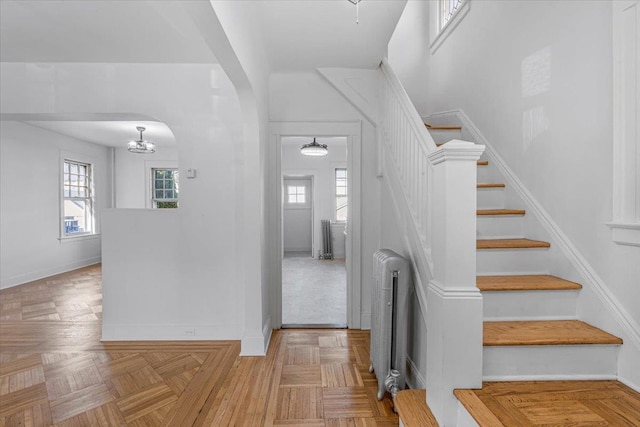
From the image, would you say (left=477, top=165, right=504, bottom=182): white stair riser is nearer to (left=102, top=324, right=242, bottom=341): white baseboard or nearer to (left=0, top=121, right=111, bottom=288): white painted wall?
(left=102, top=324, right=242, bottom=341): white baseboard

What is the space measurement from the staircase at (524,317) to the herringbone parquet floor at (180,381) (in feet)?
2.56

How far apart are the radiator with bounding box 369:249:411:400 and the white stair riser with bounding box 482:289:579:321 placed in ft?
1.52

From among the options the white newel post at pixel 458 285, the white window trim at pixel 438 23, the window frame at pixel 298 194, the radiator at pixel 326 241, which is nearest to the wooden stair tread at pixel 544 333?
the white newel post at pixel 458 285

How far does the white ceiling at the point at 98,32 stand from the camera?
220 cm

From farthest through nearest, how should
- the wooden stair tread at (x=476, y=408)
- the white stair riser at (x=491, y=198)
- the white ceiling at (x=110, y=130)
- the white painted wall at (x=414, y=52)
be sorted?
1. the white ceiling at (x=110, y=130)
2. the white painted wall at (x=414, y=52)
3. the white stair riser at (x=491, y=198)
4. the wooden stair tread at (x=476, y=408)

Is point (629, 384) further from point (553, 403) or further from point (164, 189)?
point (164, 189)

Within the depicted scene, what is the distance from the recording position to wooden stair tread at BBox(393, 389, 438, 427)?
1.48 meters

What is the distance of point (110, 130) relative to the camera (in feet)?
19.2

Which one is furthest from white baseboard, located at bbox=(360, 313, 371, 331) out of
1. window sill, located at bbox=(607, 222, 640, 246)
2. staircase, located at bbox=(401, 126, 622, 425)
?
window sill, located at bbox=(607, 222, 640, 246)

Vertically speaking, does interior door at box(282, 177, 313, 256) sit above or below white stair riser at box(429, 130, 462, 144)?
below

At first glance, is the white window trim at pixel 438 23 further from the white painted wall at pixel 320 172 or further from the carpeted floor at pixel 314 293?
the white painted wall at pixel 320 172

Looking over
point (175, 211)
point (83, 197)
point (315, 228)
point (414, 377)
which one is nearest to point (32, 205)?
point (83, 197)

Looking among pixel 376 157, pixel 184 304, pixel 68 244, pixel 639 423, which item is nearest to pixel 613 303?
pixel 639 423

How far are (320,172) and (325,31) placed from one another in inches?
198
